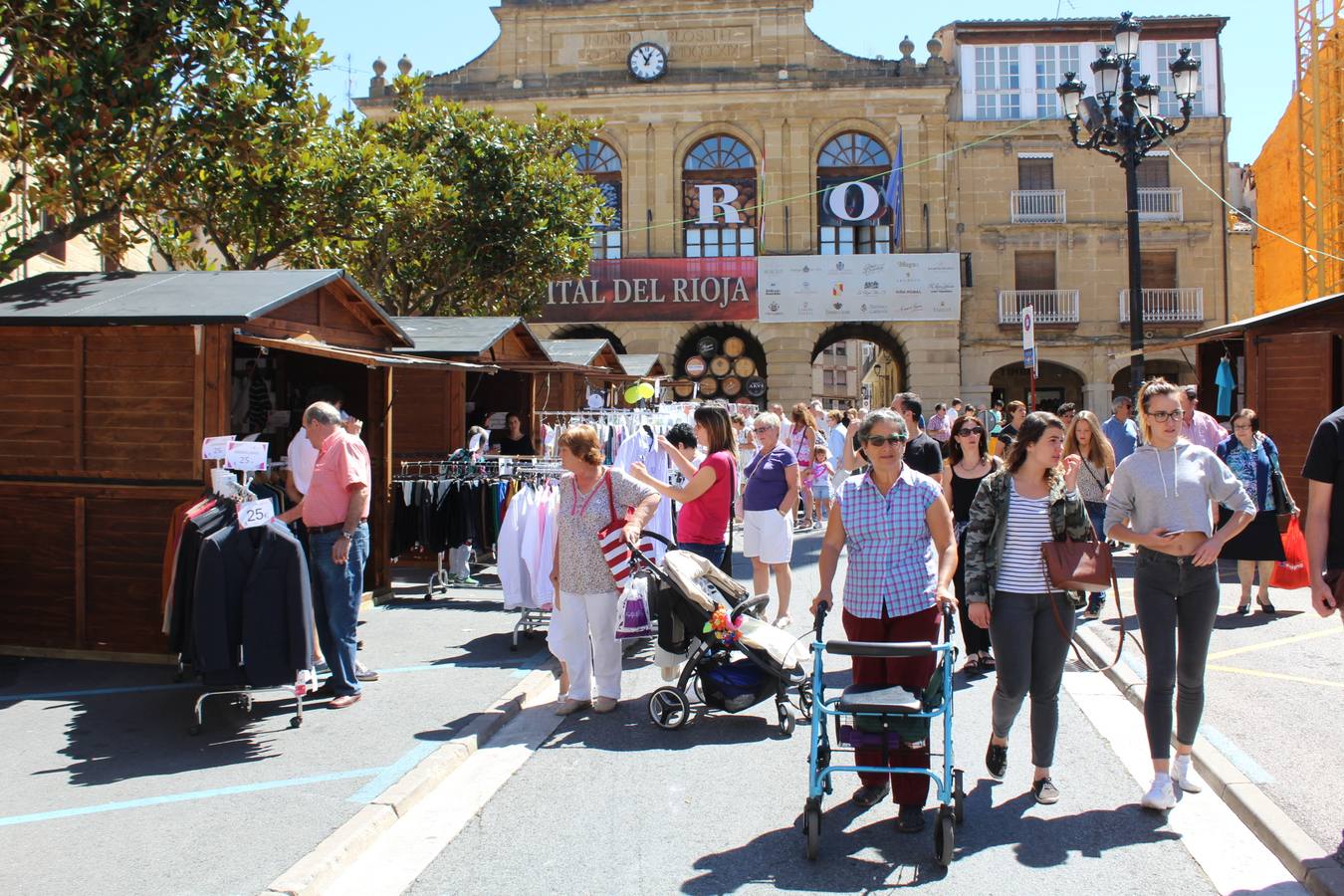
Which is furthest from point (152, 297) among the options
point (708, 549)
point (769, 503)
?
point (769, 503)

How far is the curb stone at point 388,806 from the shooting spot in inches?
174

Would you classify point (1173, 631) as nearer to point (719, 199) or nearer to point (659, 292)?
point (659, 292)

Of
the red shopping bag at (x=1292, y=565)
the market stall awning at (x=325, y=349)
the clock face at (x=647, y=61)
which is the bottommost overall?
the red shopping bag at (x=1292, y=565)

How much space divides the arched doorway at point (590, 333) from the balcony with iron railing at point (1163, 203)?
54.9ft

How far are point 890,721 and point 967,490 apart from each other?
3634 millimetres

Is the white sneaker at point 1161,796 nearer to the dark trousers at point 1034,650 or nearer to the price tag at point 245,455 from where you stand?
the dark trousers at point 1034,650

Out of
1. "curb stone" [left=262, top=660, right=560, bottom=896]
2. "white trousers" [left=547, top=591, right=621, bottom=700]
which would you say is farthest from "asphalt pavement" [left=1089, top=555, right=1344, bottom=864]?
"curb stone" [left=262, top=660, right=560, bottom=896]

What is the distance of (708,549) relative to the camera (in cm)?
841

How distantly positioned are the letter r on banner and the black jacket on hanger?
2986 centimetres

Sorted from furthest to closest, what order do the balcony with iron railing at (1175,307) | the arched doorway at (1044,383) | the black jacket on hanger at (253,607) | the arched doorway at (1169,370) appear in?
1. the arched doorway at (1044,383)
2. the arched doorway at (1169,370)
3. the balcony with iron railing at (1175,307)
4. the black jacket on hanger at (253,607)

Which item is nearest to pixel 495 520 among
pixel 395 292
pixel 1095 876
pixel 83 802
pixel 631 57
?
pixel 83 802

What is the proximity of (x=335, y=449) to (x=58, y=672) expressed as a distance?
103 inches

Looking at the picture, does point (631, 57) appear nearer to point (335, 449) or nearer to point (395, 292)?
point (395, 292)

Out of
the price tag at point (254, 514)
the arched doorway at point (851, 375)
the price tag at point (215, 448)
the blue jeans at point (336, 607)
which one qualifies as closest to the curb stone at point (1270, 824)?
the blue jeans at point (336, 607)
